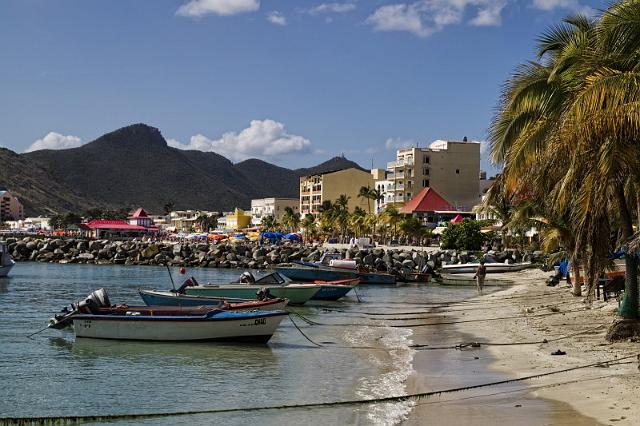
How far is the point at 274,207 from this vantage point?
174 metres

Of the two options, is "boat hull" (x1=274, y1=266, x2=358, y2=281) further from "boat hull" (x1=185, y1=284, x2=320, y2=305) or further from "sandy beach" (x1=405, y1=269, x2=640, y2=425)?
"sandy beach" (x1=405, y1=269, x2=640, y2=425)

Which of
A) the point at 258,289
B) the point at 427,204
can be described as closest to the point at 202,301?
the point at 258,289

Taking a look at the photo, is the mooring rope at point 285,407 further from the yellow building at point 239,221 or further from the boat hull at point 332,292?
the yellow building at point 239,221

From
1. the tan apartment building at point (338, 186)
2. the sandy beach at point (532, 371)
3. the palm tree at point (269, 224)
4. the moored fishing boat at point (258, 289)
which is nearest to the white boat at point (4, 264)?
the moored fishing boat at point (258, 289)

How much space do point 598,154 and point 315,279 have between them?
116 feet

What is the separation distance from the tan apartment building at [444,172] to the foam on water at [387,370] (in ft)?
328

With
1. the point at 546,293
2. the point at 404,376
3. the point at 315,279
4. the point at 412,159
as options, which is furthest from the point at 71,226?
the point at 404,376

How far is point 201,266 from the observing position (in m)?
89.1

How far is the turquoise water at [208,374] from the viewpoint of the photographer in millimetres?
15992

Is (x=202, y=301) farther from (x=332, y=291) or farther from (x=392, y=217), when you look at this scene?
(x=392, y=217)

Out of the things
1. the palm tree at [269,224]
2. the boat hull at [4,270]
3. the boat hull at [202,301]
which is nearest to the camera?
the boat hull at [202,301]

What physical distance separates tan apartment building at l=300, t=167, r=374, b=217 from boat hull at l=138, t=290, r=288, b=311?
117 metres

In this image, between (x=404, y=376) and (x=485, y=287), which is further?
(x=485, y=287)

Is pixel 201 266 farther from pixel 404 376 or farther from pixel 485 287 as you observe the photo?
pixel 404 376
